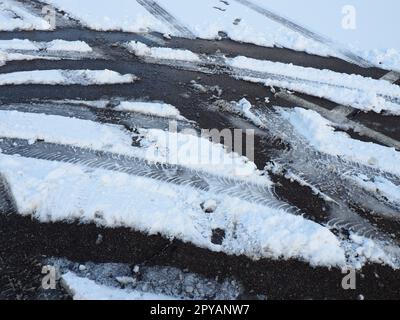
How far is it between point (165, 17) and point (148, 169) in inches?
207

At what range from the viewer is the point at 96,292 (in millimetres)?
3592

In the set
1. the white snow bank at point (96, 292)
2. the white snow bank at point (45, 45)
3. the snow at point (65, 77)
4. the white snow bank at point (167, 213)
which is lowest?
the white snow bank at point (96, 292)

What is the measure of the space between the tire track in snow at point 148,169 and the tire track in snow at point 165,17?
166 inches

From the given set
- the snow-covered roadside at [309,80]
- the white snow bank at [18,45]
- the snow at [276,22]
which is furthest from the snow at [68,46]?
the snow at [276,22]

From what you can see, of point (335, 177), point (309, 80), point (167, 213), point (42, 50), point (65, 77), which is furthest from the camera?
point (42, 50)

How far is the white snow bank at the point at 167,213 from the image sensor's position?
4.06 meters

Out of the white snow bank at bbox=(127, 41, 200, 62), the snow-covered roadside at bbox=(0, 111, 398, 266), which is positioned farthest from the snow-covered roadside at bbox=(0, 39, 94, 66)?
the snow-covered roadside at bbox=(0, 111, 398, 266)

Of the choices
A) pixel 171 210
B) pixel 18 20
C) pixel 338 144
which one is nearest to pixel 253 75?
pixel 338 144

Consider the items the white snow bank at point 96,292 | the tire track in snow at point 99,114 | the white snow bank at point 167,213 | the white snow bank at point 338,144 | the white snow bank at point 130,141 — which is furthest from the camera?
the tire track in snow at point 99,114

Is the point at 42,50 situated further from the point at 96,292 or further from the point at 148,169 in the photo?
the point at 96,292

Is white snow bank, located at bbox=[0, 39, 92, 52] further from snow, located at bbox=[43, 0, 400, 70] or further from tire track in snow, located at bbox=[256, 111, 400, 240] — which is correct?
tire track in snow, located at bbox=[256, 111, 400, 240]

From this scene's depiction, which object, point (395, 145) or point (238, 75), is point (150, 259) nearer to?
point (395, 145)

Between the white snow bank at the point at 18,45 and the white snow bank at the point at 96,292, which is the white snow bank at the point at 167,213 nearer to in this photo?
the white snow bank at the point at 96,292

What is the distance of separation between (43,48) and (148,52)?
1890 millimetres
